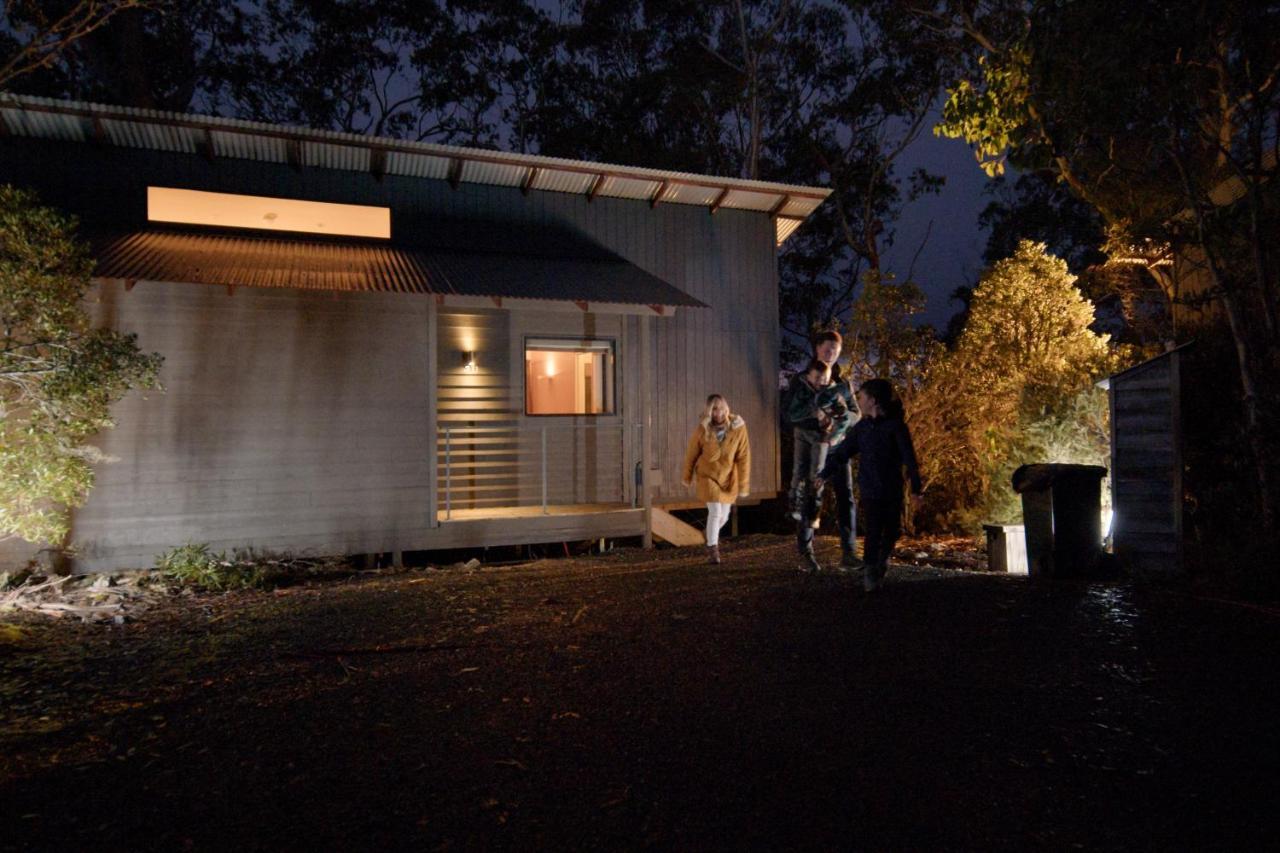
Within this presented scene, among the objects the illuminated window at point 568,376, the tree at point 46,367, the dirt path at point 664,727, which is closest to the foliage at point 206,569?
the tree at point 46,367

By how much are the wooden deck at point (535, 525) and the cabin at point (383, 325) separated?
0.09 ft

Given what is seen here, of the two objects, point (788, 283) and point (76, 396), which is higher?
point (788, 283)

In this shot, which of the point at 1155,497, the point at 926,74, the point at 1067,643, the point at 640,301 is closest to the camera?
the point at 1067,643

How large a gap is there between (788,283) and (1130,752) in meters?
26.2

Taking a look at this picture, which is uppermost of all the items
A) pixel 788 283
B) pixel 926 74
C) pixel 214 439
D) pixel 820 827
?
pixel 926 74

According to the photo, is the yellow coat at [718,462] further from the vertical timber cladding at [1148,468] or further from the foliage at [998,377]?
the foliage at [998,377]

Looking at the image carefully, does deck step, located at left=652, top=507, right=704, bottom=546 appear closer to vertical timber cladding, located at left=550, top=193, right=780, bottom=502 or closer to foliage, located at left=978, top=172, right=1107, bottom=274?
vertical timber cladding, located at left=550, top=193, right=780, bottom=502

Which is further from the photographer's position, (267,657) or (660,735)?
(267,657)

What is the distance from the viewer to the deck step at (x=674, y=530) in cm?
1016

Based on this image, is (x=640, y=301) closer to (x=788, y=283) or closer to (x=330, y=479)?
(x=330, y=479)

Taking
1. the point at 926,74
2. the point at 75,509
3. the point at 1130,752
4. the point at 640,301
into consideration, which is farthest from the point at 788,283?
the point at 1130,752

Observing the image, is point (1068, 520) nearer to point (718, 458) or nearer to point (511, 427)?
point (718, 458)

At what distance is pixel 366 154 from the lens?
9.77m

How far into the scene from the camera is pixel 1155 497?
250 inches
